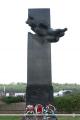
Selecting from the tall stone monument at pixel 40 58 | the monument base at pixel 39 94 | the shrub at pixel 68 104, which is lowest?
the shrub at pixel 68 104

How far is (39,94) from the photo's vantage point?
690 inches

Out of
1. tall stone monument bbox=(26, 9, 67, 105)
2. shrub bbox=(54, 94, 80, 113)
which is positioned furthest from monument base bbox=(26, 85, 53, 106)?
shrub bbox=(54, 94, 80, 113)

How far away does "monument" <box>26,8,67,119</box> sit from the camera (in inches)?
689

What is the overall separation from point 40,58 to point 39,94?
1.30 m

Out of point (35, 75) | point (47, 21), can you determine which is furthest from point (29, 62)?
point (47, 21)

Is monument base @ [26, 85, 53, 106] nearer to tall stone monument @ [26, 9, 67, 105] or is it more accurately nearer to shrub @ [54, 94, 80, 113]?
tall stone monument @ [26, 9, 67, 105]

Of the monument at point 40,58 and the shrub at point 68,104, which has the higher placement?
the monument at point 40,58

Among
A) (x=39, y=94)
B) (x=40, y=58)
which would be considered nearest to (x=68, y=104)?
(x=39, y=94)

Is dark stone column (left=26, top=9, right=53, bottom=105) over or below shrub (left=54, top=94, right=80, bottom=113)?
over

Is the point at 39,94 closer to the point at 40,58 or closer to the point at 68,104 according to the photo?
the point at 40,58

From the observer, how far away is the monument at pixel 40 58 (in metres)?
17.5

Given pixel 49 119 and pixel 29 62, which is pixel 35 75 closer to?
pixel 29 62

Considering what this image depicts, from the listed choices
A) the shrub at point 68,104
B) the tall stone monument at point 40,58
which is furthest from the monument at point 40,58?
the shrub at point 68,104

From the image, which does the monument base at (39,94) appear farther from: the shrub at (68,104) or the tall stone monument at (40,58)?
the shrub at (68,104)
